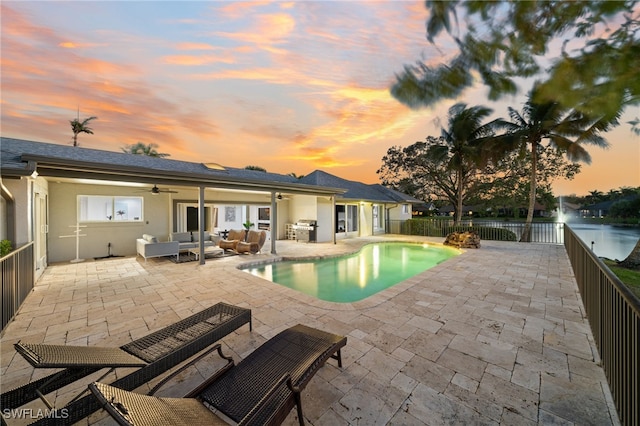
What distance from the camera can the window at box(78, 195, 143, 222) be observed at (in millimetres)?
8586

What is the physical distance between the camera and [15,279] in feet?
13.4

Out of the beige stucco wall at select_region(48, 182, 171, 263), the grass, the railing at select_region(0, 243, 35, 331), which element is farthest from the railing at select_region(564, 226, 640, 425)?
the beige stucco wall at select_region(48, 182, 171, 263)

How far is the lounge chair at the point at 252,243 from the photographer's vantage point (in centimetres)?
948

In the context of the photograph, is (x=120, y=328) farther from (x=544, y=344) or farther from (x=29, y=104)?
(x=29, y=104)

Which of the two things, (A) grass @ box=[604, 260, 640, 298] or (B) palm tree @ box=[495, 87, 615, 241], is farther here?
(B) palm tree @ box=[495, 87, 615, 241]

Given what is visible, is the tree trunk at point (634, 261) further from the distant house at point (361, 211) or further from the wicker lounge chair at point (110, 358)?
the wicker lounge chair at point (110, 358)

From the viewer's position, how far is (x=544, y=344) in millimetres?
3119

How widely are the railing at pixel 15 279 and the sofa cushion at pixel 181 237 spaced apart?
4676 mm

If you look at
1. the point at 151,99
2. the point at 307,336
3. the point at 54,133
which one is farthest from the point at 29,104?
the point at 307,336

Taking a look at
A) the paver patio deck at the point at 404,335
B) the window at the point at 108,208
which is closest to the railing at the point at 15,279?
the paver patio deck at the point at 404,335

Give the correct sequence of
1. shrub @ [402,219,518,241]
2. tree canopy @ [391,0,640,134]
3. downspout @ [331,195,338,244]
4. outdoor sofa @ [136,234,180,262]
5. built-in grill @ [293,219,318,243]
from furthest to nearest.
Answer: shrub @ [402,219,518,241], built-in grill @ [293,219,318,243], downspout @ [331,195,338,244], outdoor sofa @ [136,234,180,262], tree canopy @ [391,0,640,134]

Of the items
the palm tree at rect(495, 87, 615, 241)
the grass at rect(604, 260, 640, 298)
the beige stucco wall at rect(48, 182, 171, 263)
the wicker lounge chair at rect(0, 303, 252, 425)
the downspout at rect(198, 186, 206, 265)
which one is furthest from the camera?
the palm tree at rect(495, 87, 615, 241)

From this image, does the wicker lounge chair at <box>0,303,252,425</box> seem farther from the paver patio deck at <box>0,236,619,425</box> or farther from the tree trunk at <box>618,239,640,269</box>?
the tree trunk at <box>618,239,640,269</box>

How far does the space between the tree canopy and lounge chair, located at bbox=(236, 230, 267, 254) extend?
26.6ft
